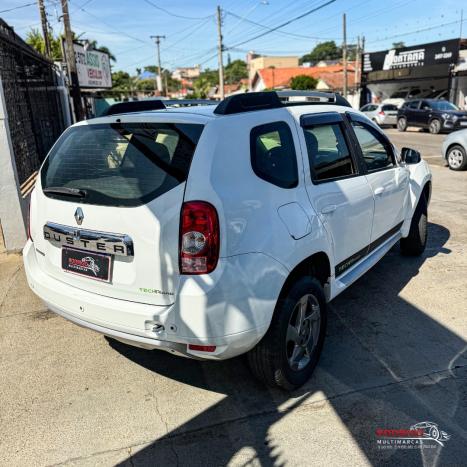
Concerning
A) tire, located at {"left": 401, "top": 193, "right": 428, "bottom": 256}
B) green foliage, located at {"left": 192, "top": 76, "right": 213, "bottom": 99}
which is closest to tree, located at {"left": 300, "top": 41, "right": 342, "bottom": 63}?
green foliage, located at {"left": 192, "top": 76, "right": 213, "bottom": 99}

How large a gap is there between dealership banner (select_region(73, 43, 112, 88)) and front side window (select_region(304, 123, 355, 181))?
18.1 metres

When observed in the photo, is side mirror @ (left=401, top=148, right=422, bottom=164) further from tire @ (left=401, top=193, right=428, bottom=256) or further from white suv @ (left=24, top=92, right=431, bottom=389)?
white suv @ (left=24, top=92, right=431, bottom=389)

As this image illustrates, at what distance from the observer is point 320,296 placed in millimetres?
3096

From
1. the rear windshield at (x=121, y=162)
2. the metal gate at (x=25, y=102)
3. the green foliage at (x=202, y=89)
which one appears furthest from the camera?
the green foliage at (x=202, y=89)

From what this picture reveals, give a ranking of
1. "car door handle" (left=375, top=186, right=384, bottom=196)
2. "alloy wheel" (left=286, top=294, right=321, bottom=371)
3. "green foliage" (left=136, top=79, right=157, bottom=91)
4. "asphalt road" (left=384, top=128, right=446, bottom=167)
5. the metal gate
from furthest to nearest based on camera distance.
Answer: "green foliage" (left=136, top=79, right=157, bottom=91) → "asphalt road" (left=384, top=128, right=446, bottom=167) → the metal gate → "car door handle" (left=375, top=186, right=384, bottom=196) → "alloy wheel" (left=286, top=294, right=321, bottom=371)

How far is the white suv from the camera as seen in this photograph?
2.41 metres

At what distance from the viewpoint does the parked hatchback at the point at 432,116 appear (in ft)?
70.0

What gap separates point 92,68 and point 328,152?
22.3 meters

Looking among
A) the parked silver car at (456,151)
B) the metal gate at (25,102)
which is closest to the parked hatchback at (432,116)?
the parked silver car at (456,151)

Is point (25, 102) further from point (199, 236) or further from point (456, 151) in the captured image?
point (456, 151)

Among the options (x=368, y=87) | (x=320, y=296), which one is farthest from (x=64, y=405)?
(x=368, y=87)

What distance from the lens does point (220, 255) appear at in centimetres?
239

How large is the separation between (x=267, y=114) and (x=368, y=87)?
38.8 meters

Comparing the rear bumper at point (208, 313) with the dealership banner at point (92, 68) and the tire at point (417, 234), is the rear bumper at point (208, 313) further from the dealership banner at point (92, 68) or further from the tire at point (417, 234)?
the dealership banner at point (92, 68)
